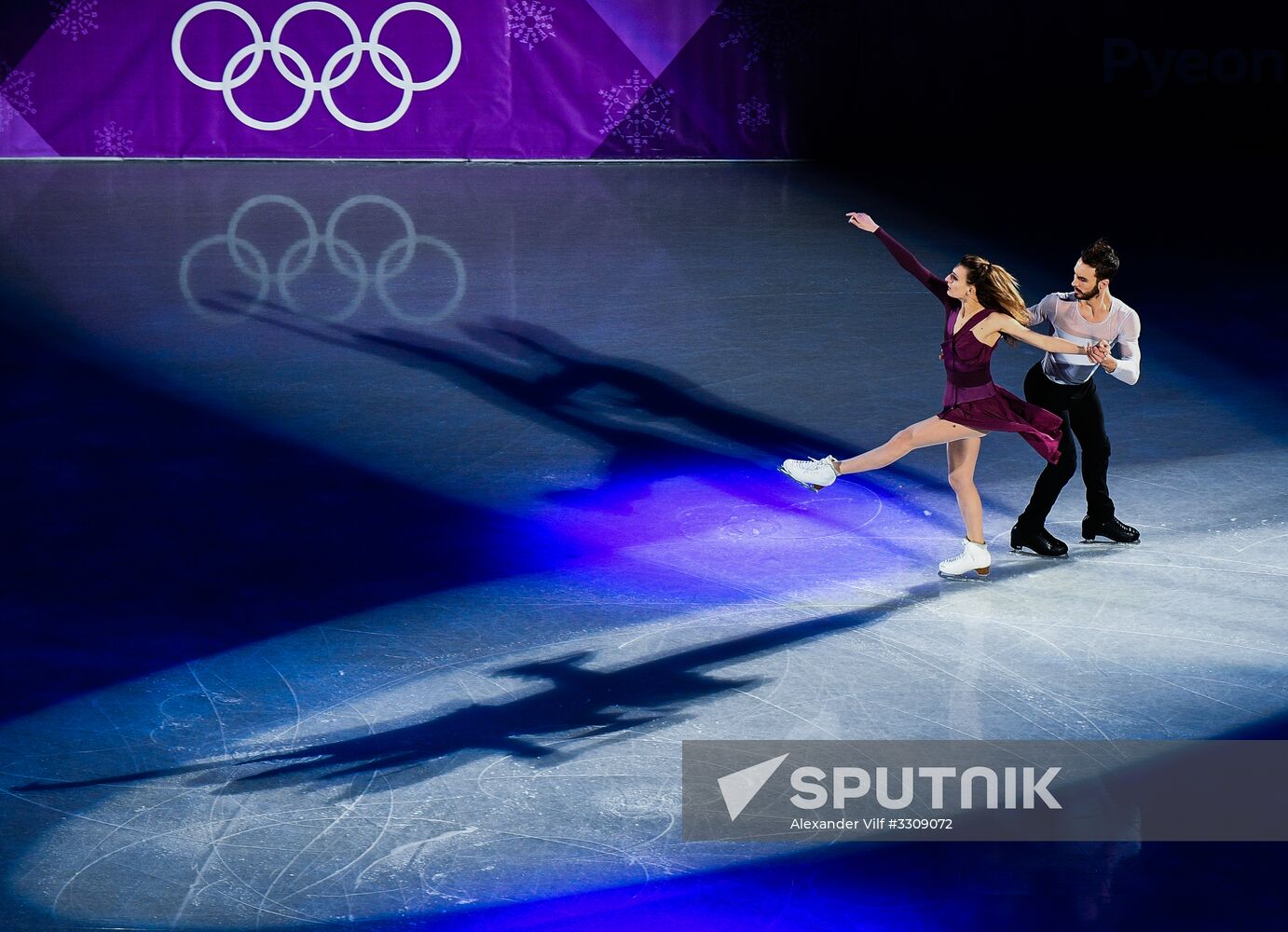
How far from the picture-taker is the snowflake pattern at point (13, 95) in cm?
1752

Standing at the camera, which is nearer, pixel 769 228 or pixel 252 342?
pixel 252 342

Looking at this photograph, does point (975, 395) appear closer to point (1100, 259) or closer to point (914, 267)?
point (914, 267)

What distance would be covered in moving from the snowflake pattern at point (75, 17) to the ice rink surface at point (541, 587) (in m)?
5.30

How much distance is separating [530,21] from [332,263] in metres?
5.63

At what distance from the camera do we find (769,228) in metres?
14.9

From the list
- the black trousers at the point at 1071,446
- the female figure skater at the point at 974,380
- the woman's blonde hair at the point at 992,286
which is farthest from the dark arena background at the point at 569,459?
the woman's blonde hair at the point at 992,286

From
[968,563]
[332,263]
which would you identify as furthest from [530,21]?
[968,563]

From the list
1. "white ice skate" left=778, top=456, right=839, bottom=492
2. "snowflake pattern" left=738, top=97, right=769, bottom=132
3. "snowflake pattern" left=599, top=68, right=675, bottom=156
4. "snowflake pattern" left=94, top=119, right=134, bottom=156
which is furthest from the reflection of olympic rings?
"snowflake pattern" left=738, top=97, right=769, bottom=132

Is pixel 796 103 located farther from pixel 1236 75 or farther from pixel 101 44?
pixel 101 44

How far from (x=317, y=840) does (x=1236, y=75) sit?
1700cm

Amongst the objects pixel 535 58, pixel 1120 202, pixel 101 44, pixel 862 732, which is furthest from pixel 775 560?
pixel 101 44

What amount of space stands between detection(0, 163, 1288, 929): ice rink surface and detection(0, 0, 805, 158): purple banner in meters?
4.95

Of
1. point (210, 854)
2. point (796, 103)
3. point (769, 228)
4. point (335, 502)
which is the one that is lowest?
point (210, 854)

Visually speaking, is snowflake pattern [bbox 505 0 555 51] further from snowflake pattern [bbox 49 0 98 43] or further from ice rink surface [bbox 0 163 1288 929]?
ice rink surface [bbox 0 163 1288 929]
